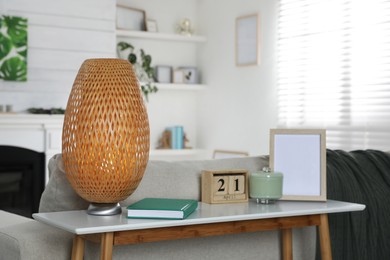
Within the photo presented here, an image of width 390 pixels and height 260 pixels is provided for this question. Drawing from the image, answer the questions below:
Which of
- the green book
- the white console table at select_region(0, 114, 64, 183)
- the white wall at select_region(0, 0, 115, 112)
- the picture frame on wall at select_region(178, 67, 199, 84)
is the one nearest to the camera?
the green book

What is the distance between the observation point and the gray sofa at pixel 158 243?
6.73ft

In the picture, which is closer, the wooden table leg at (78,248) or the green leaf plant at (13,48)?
the wooden table leg at (78,248)

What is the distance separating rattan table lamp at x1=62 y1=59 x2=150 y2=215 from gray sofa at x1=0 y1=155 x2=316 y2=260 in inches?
6.6

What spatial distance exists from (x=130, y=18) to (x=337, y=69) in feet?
7.05

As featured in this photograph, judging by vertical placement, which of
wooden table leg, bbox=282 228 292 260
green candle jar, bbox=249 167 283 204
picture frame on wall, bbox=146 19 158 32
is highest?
picture frame on wall, bbox=146 19 158 32

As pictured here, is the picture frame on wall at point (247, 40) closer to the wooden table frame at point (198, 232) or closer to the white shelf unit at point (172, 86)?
the white shelf unit at point (172, 86)

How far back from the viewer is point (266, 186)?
2.36 meters

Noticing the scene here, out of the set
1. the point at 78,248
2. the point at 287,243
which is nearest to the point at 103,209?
the point at 78,248

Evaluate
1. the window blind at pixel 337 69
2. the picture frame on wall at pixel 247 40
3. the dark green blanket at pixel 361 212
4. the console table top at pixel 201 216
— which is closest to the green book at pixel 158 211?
the console table top at pixel 201 216

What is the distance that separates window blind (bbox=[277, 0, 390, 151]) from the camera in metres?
4.72

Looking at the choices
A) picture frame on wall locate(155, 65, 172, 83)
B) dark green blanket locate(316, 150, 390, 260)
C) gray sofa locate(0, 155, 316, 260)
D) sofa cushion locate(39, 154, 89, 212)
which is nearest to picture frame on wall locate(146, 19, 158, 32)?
picture frame on wall locate(155, 65, 172, 83)

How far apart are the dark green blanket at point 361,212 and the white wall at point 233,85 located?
283 cm

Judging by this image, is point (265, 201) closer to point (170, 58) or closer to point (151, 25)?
point (151, 25)

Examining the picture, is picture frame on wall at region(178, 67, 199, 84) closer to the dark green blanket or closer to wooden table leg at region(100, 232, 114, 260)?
the dark green blanket
